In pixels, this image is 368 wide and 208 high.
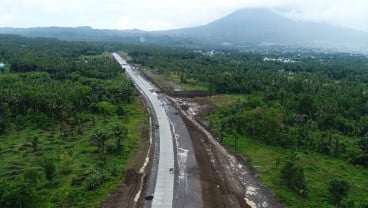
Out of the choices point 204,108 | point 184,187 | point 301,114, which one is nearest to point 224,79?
point 204,108

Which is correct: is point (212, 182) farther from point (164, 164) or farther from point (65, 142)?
point (65, 142)

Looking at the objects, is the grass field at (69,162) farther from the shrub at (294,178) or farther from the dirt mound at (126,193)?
the shrub at (294,178)

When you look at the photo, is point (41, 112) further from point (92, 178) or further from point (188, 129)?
point (92, 178)

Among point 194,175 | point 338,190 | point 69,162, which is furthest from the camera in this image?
point 69,162

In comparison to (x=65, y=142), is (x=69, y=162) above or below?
above

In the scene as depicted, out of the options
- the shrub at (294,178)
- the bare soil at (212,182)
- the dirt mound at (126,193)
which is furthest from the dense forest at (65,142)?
the shrub at (294,178)

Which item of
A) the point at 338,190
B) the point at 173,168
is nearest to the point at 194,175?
the point at 173,168

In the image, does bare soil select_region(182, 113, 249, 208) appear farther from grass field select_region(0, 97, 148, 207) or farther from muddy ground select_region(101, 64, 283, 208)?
grass field select_region(0, 97, 148, 207)
